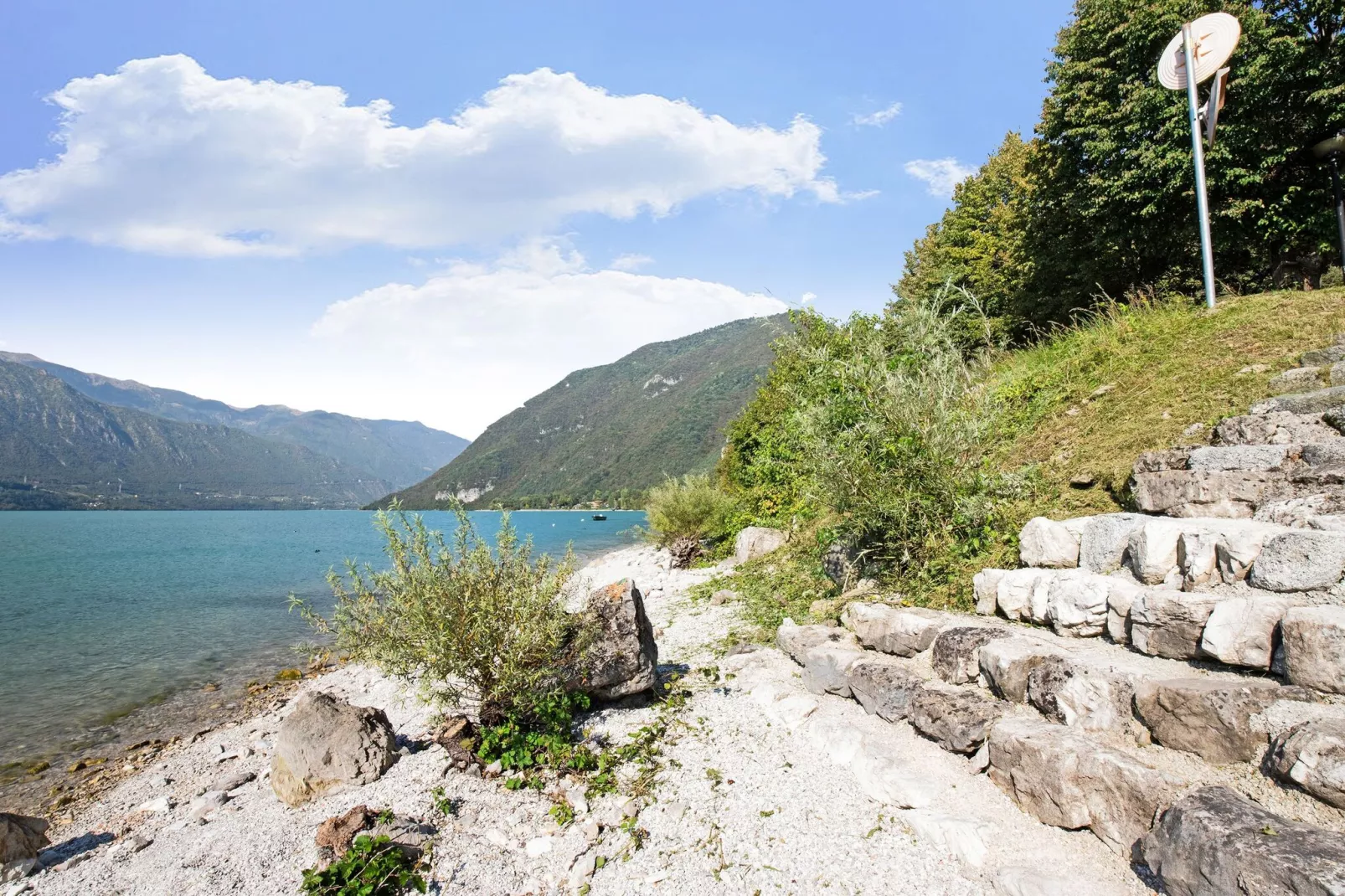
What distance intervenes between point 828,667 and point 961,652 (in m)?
1.39

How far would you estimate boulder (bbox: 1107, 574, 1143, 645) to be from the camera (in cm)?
468

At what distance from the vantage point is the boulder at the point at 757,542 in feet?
50.9

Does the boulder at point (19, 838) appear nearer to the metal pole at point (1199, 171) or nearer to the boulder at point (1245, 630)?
the boulder at point (1245, 630)

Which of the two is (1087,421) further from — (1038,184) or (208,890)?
(1038,184)

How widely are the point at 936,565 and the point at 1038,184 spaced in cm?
1810

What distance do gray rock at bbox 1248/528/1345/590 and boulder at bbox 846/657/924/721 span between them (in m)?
2.39

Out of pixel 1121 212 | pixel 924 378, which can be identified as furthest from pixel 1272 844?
pixel 1121 212

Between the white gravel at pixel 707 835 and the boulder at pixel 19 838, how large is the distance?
34cm

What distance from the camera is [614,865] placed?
14.0 feet

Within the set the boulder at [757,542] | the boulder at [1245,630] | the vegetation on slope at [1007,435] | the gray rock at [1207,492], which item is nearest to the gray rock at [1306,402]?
the vegetation on slope at [1007,435]

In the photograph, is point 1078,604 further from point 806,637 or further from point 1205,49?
point 1205,49

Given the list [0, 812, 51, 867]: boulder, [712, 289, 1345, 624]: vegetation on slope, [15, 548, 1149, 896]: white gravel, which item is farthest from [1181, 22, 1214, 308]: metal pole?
[0, 812, 51, 867]: boulder

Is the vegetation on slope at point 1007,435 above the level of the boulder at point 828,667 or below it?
above

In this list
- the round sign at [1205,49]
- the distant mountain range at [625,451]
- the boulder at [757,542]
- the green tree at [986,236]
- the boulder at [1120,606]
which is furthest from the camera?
the distant mountain range at [625,451]
